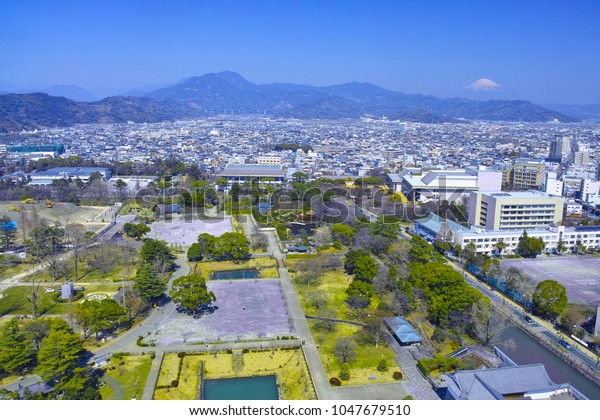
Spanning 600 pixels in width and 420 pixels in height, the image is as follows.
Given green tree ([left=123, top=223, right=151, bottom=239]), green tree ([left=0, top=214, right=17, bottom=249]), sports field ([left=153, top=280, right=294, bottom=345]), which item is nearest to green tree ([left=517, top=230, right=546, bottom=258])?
sports field ([left=153, top=280, right=294, bottom=345])

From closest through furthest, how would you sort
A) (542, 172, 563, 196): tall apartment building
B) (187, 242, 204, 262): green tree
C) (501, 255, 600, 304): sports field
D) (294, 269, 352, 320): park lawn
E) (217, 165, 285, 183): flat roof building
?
(294, 269, 352, 320): park lawn, (501, 255, 600, 304): sports field, (187, 242, 204, 262): green tree, (542, 172, 563, 196): tall apartment building, (217, 165, 285, 183): flat roof building

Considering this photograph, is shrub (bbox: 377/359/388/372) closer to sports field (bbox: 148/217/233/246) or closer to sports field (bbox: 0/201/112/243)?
sports field (bbox: 148/217/233/246)

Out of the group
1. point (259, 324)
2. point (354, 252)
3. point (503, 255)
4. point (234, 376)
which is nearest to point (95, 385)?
point (234, 376)

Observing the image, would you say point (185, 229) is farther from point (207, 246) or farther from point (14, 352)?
point (14, 352)

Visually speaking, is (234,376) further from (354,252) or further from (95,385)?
(354,252)

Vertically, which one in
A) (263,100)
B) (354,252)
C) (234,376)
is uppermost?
(263,100)

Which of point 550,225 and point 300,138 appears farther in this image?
point 300,138
